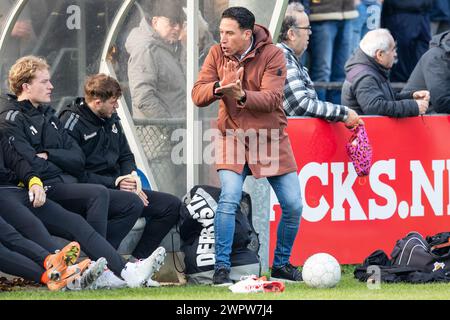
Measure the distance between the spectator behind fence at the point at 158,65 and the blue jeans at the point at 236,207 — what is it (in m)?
1.07

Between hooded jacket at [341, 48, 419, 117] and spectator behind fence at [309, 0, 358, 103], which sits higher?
spectator behind fence at [309, 0, 358, 103]

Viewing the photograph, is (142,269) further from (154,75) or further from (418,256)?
(418,256)

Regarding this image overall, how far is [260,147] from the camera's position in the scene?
10070 mm

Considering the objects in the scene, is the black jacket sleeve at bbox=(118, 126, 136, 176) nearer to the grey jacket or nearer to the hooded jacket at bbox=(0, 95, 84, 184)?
the hooded jacket at bbox=(0, 95, 84, 184)

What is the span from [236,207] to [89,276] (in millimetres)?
1251

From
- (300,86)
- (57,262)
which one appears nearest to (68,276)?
(57,262)

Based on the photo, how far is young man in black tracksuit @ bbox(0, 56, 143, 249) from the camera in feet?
32.4

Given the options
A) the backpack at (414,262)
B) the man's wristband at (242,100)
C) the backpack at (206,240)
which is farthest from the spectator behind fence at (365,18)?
the man's wristband at (242,100)

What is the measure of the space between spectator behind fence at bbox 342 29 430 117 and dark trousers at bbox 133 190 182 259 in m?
2.31

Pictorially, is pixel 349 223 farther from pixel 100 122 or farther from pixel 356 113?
pixel 100 122

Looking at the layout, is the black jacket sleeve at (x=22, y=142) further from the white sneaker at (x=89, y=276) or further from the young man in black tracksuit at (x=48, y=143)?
the white sneaker at (x=89, y=276)

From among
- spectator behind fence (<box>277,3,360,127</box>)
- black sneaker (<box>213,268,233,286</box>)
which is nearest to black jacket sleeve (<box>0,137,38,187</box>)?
black sneaker (<box>213,268,233,286</box>)

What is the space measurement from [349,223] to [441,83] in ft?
5.46

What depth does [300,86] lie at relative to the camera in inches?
433
